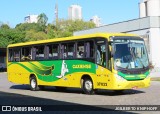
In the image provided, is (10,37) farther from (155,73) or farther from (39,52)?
(39,52)

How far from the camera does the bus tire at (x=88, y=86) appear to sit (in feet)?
62.9

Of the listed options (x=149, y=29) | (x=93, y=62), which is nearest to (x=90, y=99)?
(x=93, y=62)

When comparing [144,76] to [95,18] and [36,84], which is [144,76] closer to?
[36,84]

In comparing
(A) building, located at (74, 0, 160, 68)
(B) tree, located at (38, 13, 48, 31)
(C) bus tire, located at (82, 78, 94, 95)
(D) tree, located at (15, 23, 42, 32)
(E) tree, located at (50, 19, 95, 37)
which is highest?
(B) tree, located at (38, 13, 48, 31)

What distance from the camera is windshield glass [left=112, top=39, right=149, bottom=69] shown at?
17938 millimetres

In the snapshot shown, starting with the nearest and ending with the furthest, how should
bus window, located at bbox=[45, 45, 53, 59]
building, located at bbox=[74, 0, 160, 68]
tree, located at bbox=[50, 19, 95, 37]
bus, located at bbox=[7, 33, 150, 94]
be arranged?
bus, located at bbox=[7, 33, 150, 94] < bus window, located at bbox=[45, 45, 53, 59] < building, located at bbox=[74, 0, 160, 68] < tree, located at bbox=[50, 19, 95, 37]

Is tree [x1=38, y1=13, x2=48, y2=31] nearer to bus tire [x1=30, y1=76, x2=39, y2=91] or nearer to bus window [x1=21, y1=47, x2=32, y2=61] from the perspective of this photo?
bus window [x1=21, y1=47, x2=32, y2=61]

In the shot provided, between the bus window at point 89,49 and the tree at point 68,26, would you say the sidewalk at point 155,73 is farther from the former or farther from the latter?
the tree at point 68,26

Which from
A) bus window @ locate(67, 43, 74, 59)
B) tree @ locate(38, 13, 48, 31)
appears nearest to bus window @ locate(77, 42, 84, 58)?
bus window @ locate(67, 43, 74, 59)

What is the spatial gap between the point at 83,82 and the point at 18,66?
739 centimetres

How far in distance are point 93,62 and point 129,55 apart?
1783 millimetres

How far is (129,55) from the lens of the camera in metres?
18.2

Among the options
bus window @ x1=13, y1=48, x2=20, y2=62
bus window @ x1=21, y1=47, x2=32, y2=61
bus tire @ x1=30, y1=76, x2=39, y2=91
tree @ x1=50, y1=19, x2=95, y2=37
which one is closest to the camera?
bus tire @ x1=30, y1=76, x2=39, y2=91

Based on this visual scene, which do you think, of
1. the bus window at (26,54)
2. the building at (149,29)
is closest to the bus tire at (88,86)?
the bus window at (26,54)
